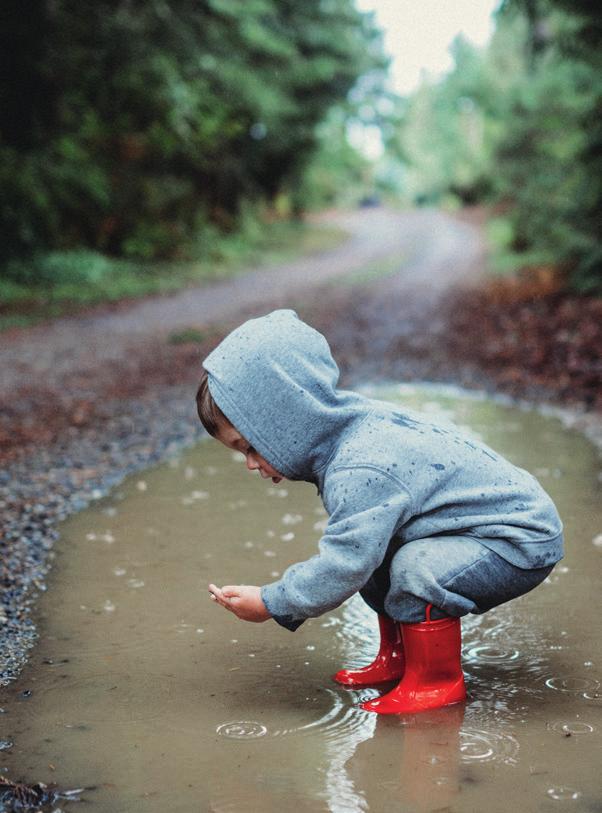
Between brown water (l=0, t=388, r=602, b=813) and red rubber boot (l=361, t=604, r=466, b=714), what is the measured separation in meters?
0.05

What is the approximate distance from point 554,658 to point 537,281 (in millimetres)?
10474

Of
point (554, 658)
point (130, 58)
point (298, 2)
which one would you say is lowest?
point (554, 658)

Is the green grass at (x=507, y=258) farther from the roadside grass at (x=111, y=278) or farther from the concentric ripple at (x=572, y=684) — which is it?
the concentric ripple at (x=572, y=684)

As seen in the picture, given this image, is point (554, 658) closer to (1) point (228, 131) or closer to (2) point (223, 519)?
(2) point (223, 519)

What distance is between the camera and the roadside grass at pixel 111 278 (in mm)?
13312

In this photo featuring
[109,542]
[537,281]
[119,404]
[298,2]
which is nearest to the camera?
[109,542]

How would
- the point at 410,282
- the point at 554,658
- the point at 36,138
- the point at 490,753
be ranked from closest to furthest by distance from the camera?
the point at 490,753 → the point at 554,658 → the point at 36,138 → the point at 410,282

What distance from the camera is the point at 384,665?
107 inches

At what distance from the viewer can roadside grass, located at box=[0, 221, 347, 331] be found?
1331 centimetres

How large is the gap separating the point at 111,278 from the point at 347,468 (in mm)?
14396

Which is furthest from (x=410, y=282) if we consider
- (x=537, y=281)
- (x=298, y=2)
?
(x=298, y=2)

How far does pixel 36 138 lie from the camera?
1479cm

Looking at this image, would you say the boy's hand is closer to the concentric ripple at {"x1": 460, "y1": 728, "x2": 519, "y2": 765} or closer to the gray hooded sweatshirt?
the gray hooded sweatshirt

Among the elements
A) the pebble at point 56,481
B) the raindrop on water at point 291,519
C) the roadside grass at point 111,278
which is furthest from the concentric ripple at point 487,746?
the roadside grass at point 111,278
